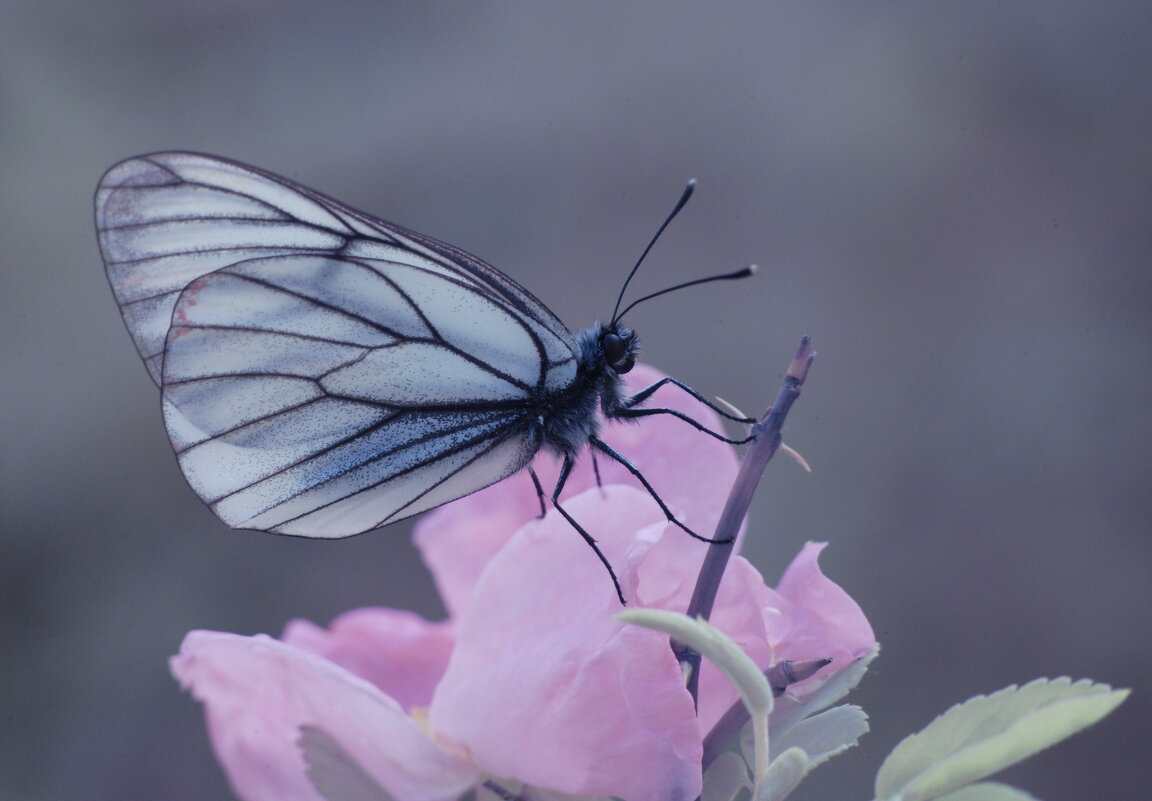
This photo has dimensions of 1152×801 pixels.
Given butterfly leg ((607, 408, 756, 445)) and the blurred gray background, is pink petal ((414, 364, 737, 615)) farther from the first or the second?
the blurred gray background

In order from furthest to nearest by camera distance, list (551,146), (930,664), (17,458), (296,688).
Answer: (551,146)
(17,458)
(930,664)
(296,688)

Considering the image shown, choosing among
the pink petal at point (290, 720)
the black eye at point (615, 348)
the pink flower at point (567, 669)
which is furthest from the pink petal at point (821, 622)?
the black eye at point (615, 348)

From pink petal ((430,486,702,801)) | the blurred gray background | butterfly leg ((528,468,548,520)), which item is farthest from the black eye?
the blurred gray background

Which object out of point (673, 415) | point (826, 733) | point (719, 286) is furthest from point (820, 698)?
point (719, 286)

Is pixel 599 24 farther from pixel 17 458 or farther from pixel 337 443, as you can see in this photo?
pixel 337 443

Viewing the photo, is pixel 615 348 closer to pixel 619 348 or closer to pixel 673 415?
pixel 619 348

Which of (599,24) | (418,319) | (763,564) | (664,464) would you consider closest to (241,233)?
(418,319)
